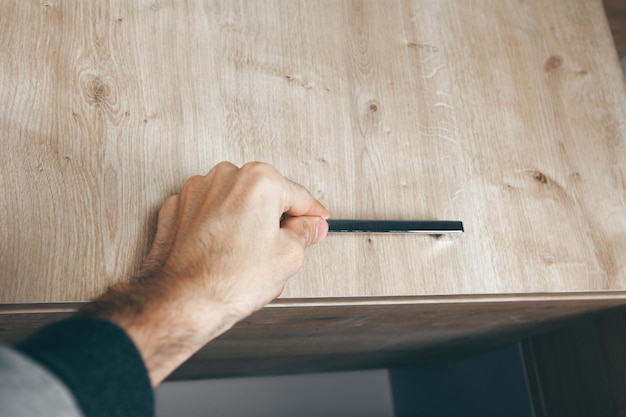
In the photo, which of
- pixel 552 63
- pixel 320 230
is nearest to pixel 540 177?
pixel 552 63

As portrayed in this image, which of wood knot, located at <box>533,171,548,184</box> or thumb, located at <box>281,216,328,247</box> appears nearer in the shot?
thumb, located at <box>281,216,328,247</box>

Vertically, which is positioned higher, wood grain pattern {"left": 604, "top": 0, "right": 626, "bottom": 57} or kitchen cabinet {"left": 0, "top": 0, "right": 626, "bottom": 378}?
wood grain pattern {"left": 604, "top": 0, "right": 626, "bottom": 57}

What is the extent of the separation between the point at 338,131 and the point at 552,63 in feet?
1.11

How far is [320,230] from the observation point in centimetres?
58

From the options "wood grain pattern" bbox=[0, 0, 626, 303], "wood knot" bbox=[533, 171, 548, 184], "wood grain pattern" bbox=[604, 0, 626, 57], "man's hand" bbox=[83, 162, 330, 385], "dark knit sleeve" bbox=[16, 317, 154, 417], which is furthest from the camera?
"wood grain pattern" bbox=[604, 0, 626, 57]

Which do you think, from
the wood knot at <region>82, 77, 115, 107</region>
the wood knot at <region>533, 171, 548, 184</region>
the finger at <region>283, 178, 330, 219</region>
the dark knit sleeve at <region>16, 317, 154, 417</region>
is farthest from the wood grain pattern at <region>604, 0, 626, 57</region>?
the dark knit sleeve at <region>16, 317, 154, 417</region>

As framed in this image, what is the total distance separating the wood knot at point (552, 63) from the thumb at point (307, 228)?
0.41 meters

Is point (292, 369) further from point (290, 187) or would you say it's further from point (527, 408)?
point (290, 187)

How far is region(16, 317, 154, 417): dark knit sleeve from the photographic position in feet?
1.01

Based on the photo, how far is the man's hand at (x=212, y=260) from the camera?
0.41 m

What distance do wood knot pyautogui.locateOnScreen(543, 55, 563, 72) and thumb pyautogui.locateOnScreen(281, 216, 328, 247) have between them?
41 centimetres

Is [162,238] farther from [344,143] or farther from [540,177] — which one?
[540,177]

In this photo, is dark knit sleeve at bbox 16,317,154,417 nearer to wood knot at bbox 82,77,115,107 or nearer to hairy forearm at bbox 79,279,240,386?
hairy forearm at bbox 79,279,240,386

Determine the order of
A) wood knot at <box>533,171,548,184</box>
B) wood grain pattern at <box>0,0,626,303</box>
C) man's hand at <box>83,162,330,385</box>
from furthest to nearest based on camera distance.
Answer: wood knot at <box>533,171,548,184</box>, wood grain pattern at <box>0,0,626,303</box>, man's hand at <box>83,162,330,385</box>
